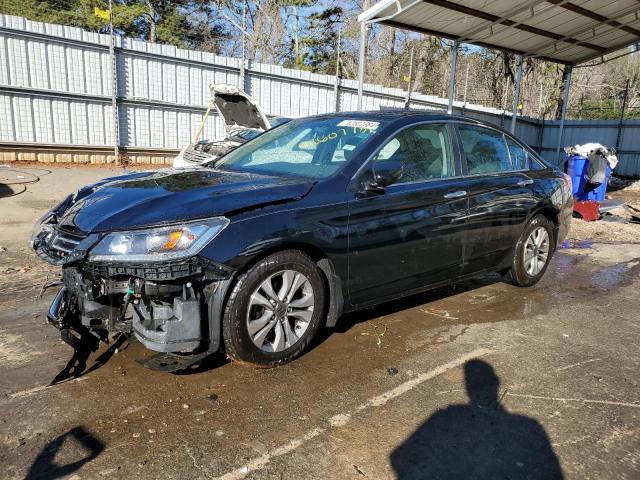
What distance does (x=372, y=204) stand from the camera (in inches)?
147

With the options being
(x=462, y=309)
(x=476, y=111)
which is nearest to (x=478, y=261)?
(x=462, y=309)

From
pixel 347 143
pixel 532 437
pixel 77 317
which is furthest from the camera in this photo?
pixel 347 143

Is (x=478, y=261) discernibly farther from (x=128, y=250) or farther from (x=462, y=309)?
(x=128, y=250)

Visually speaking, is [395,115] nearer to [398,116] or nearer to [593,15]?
[398,116]

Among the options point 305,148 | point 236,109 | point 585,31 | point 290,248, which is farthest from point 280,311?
point 585,31

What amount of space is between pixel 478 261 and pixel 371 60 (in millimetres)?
24560

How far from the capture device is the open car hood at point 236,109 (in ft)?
33.6

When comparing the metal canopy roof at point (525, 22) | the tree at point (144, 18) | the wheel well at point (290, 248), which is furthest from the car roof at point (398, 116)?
the tree at point (144, 18)

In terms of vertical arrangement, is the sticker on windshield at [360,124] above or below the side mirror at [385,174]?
above

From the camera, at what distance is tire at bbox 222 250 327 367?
10.3 feet

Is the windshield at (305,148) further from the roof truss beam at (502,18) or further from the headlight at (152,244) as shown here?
the roof truss beam at (502,18)

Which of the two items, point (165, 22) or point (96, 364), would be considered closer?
point (96, 364)

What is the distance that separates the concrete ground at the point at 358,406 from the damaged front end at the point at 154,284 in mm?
393

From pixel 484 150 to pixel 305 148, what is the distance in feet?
5.76
